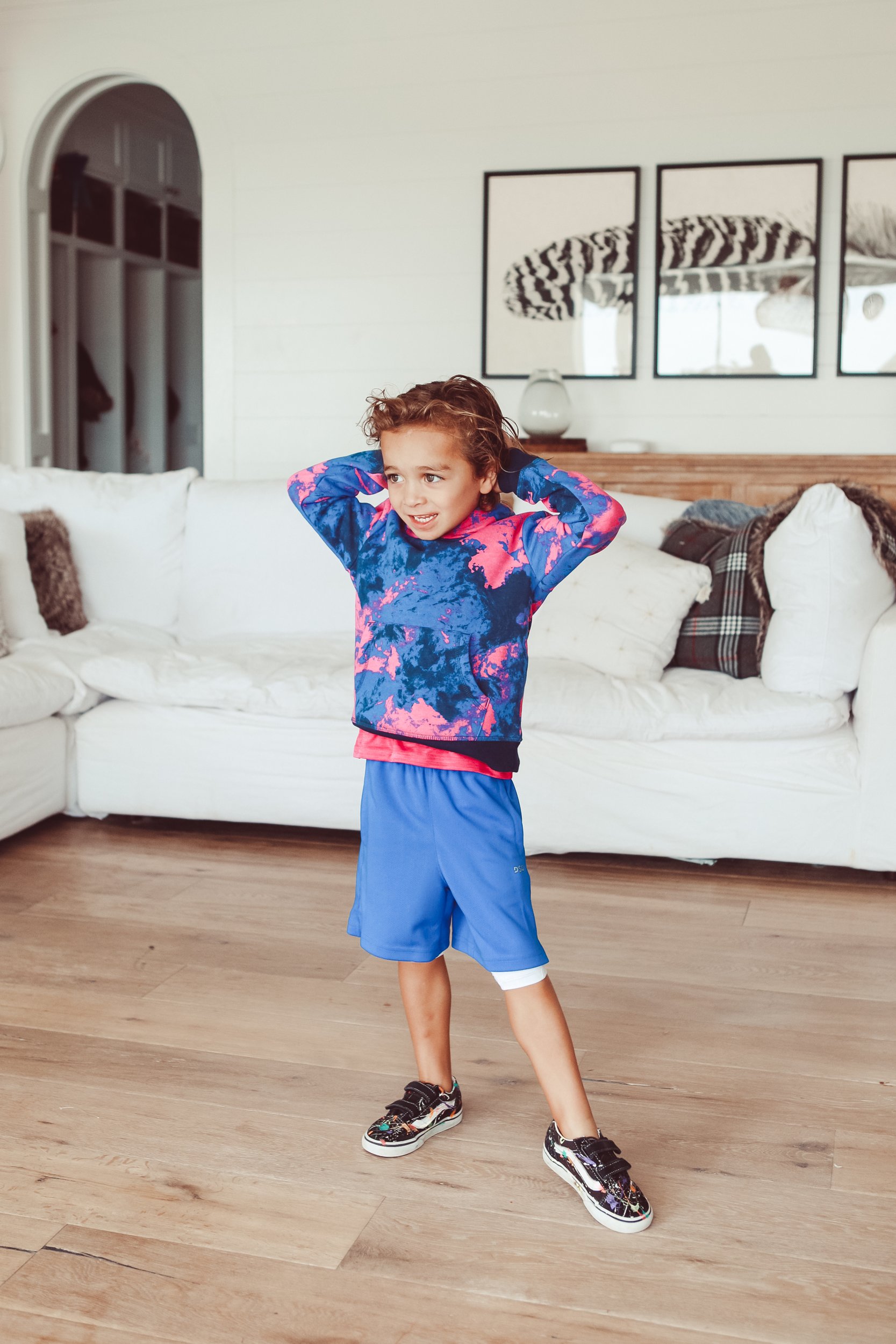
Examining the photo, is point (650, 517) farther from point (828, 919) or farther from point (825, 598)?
point (828, 919)

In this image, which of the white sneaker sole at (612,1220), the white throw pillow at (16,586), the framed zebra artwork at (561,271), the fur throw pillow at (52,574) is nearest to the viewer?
the white sneaker sole at (612,1220)

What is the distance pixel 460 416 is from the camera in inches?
54.1

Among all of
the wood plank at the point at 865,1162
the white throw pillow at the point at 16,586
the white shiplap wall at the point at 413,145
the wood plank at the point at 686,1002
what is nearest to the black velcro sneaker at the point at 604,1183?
the wood plank at the point at 865,1162

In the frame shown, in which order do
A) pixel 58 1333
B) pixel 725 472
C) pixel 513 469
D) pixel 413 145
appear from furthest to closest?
pixel 413 145
pixel 725 472
pixel 513 469
pixel 58 1333

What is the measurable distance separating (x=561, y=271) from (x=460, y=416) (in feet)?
11.3

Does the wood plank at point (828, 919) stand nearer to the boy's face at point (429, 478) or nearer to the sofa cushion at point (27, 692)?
the boy's face at point (429, 478)

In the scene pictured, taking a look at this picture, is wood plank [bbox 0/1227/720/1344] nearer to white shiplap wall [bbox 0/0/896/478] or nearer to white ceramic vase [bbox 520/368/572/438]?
white ceramic vase [bbox 520/368/572/438]

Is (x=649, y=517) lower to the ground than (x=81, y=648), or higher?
higher

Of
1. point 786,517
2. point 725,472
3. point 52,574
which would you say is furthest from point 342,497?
point 725,472

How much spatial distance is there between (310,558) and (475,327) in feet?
5.70

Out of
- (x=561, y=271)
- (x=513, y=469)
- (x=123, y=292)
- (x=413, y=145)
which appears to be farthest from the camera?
(x=123, y=292)

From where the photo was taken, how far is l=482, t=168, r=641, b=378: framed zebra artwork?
4512 millimetres

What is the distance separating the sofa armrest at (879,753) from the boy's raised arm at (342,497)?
1383mm

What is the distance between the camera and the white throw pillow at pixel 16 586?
3.21m
